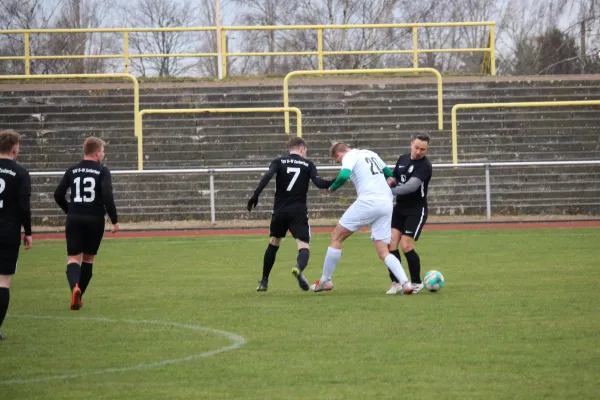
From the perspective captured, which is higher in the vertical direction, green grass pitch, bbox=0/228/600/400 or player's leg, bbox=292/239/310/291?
player's leg, bbox=292/239/310/291

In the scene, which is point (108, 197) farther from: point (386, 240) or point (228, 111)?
point (228, 111)

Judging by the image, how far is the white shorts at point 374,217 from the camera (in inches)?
463

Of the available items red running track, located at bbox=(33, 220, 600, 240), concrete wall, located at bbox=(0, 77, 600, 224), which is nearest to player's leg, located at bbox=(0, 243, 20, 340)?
red running track, located at bbox=(33, 220, 600, 240)

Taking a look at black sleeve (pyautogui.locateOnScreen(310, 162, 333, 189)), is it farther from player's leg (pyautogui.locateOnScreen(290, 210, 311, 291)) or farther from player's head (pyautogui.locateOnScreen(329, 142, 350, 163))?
player's leg (pyautogui.locateOnScreen(290, 210, 311, 291))

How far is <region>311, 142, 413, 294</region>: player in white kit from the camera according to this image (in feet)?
38.5

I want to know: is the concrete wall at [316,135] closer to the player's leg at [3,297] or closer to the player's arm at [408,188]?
the player's arm at [408,188]

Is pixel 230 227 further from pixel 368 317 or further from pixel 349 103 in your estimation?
pixel 368 317

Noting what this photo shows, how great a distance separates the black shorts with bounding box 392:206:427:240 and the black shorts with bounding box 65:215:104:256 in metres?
3.43

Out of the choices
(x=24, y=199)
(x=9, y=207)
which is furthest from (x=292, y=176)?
(x=9, y=207)

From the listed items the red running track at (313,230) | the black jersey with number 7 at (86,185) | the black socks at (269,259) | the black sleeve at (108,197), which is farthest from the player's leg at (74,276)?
the red running track at (313,230)

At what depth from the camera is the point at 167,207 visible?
2508 cm

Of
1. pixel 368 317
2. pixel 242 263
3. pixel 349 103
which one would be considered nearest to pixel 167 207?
pixel 349 103

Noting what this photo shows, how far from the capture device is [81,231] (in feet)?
36.9

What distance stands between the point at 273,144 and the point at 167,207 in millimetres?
3448
